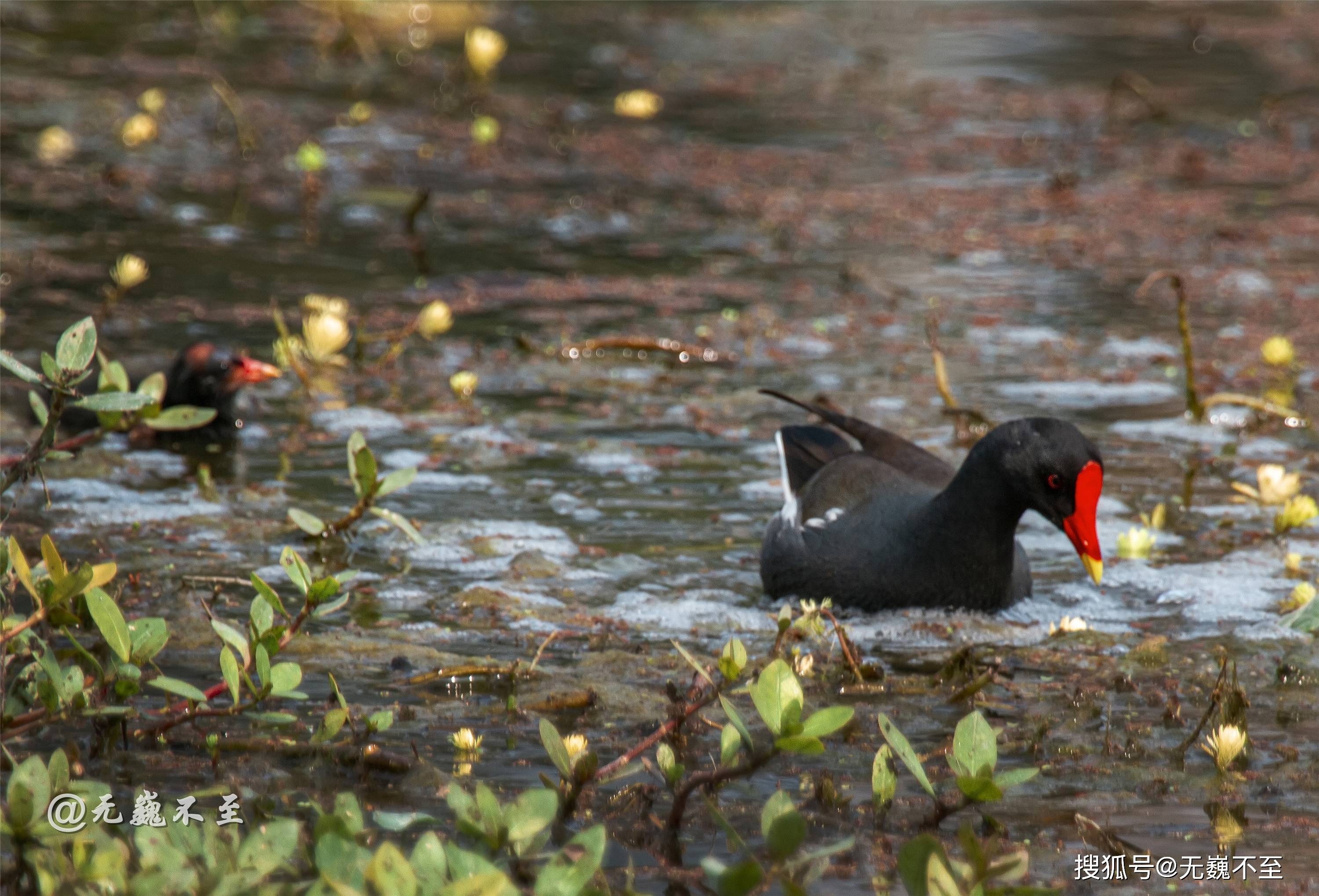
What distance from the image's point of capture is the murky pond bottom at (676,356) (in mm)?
3639

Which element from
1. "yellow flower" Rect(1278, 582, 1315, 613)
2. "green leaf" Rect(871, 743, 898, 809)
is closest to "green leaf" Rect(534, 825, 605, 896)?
"green leaf" Rect(871, 743, 898, 809)

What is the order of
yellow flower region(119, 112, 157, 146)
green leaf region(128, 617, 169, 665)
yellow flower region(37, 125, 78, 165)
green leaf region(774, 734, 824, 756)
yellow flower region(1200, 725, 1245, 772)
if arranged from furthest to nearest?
yellow flower region(37, 125, 78, 165) → yellow flower region(119, 112, 157, 146) → yellow flower region(1200, 725, 1245, 772) → green leaf region(128, 617, 169, 665) → green leaf region(774, 734, 824, 756)

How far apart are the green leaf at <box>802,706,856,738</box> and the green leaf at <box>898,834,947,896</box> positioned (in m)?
0.25

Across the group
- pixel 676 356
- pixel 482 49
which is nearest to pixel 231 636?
pixel 676 356

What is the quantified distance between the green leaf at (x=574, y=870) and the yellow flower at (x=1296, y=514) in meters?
3.03

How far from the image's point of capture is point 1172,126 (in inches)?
446

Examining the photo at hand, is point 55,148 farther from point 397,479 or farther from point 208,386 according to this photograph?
point 397,479

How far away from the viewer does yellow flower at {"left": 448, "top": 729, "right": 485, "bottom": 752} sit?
3379mm

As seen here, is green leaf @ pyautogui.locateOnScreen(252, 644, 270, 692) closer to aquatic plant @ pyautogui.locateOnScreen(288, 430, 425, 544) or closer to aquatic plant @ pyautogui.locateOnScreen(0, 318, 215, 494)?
aquatic plant @ pyautogui.locateOnScreen(0, 318, 215, 494)

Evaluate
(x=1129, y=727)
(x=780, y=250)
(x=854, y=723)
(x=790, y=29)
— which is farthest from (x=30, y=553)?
(x=790, y=29)

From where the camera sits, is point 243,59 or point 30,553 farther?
point 243,59

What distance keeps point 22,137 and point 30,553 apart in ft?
19.8

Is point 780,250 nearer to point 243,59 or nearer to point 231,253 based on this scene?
point 231,253

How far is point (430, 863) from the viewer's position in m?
2.41
